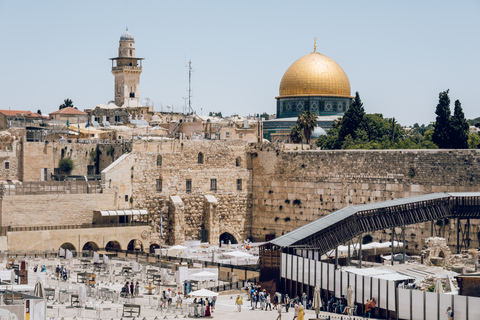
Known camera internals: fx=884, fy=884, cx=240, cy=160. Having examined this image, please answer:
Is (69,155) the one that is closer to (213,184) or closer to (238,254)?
(213,184)

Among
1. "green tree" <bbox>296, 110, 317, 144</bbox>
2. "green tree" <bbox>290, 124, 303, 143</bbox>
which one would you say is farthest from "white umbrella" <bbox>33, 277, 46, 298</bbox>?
"green tree" <bbox>290, 124, 303, 143</bbox>

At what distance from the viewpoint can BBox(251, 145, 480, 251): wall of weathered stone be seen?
1742 inches

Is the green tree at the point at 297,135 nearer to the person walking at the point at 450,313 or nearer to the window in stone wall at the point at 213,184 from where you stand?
the window in stone wall at the point at 213,184

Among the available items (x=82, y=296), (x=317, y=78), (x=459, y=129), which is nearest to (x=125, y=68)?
(x=317, y=78)

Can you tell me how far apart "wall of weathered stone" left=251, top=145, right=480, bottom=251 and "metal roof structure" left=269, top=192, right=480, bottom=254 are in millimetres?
3978

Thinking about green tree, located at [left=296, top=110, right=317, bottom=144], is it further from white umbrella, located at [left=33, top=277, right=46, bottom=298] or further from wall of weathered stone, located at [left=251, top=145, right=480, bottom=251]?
white umbrella, located at [left=33, top=277, right=46, bottom=298]

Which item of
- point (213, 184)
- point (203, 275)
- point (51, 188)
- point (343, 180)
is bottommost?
point (203, 275)

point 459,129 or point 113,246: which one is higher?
point 459,129

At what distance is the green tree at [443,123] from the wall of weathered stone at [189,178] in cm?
1183

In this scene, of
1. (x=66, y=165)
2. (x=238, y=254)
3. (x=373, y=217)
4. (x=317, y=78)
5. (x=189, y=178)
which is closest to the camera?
(x=373, y=217)

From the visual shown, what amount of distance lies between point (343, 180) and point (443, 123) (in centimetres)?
888

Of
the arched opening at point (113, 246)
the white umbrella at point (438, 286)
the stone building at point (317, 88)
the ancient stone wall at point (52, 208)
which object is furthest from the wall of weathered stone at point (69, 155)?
the white umbrella at point (438, 286)

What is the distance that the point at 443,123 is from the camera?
5375cm

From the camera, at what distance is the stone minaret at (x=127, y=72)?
67375mm
